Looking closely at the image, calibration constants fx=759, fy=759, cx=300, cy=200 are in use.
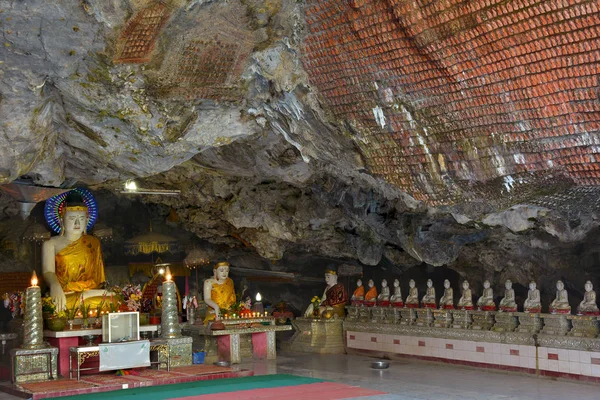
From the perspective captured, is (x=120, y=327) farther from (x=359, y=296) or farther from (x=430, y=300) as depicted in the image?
(x=359, y=296)

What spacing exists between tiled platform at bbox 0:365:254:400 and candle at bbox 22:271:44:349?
2.05 ft

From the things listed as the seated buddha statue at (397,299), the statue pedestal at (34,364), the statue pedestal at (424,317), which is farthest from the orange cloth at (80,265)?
the statue pedestal at (424,317)

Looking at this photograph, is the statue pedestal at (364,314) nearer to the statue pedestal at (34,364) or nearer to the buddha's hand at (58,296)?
the buddha's hand at (58,296)

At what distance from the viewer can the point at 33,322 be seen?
11.0m

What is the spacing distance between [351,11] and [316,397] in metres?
4.81

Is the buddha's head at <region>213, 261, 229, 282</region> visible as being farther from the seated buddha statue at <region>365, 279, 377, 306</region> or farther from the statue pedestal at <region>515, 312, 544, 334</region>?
the statue pedestal at <region>515, 312, 544, 334</region>

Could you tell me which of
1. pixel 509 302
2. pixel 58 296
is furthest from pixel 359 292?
pixel 58 296

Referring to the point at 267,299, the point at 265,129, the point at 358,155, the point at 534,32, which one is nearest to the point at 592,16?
the point at 534,32

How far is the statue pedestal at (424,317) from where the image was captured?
13688 mm

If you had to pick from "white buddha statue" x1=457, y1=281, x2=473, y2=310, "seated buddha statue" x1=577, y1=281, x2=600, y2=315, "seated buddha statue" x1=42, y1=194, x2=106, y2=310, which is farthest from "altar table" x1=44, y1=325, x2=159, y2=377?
"seated buddha statue" x1=577, y1=281, x2=600, y2=315

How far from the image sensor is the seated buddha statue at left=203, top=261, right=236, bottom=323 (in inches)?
586

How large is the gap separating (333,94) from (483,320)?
5.76 meters

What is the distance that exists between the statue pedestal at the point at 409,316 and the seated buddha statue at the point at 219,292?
131 inches

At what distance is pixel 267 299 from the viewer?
19375 mm
